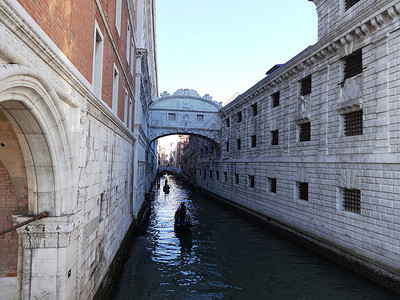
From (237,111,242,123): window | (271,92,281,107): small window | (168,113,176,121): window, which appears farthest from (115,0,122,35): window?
(168,113,176,121): window

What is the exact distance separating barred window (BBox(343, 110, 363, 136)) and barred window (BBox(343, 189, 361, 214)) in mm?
2019

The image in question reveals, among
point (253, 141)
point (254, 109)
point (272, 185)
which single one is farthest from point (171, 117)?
point (272, 185)

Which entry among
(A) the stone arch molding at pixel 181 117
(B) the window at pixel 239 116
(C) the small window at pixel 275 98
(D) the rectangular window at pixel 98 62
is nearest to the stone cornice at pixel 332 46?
(C) the small window at pixel 275 98

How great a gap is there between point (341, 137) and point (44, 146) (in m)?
9.59

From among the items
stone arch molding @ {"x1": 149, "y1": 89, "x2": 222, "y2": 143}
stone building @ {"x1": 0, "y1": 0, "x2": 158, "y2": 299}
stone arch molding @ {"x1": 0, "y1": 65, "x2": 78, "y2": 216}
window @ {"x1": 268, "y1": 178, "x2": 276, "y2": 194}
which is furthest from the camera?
stone arch molding @ {"x1": 149, "y1": 89, "x2": 222, "y2": 143}

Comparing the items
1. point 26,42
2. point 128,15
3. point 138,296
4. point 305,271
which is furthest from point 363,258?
point 128,15

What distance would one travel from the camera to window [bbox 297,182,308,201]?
12198mm

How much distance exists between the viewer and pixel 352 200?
9.44 m

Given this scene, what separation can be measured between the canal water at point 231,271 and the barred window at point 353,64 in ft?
22.1

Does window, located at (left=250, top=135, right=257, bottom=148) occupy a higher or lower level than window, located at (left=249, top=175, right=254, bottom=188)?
higher

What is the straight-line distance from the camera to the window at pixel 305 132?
12.3m

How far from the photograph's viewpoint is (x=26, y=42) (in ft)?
9.12

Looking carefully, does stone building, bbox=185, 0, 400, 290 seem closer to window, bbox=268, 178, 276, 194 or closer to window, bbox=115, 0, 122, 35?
window, bbox=268, 178, 276, 194

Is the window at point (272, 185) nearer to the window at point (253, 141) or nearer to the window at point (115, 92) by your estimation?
the window at point (253, 141)
